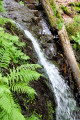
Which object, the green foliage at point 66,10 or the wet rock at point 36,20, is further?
the green foliage at point 66,10

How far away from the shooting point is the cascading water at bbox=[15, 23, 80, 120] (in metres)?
4.04

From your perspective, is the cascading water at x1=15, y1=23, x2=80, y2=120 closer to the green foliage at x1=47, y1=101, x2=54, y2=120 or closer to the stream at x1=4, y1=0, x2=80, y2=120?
the stream at x1=4, y1=0, x2=80, y2=120

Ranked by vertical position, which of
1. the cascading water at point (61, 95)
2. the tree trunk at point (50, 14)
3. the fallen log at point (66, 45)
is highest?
the tree trunk at point (50, 14)

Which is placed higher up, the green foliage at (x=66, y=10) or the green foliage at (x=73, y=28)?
the green foliage at (x=66, y=10)

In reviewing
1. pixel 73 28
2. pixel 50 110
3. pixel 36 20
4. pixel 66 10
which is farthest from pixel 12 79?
pixel 66 10

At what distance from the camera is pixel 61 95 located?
4441 millimetres

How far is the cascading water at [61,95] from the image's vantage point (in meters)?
4.04

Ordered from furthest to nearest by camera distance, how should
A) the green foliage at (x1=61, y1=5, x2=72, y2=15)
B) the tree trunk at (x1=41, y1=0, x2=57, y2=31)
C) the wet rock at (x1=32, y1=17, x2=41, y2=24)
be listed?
the green foliage at (x1=61, y1=5, x2=72, y2=15)
the wet rock at (x1=32, y1=17, x2=41, y2=24)
the tree trunk at (x1=41, y1=0, x2=57, y2=31)

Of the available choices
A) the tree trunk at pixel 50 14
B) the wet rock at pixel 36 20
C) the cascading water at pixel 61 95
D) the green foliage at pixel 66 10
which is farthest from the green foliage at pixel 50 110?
the green foliage at pixel 66 10

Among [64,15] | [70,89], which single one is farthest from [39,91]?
[64,15]

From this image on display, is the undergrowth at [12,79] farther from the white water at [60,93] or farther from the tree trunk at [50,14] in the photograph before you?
the tree trunk at [50,14]

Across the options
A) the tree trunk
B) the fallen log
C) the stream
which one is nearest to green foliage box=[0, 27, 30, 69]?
the stream

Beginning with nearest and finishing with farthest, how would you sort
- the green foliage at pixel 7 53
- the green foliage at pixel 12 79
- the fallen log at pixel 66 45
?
the green foliage at pixel 12 79 → the green foliage at pixel 7 53 → the fallen log at pixel 66 45

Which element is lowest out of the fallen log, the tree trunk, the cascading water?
the cascading water
